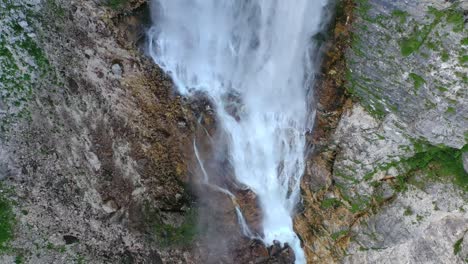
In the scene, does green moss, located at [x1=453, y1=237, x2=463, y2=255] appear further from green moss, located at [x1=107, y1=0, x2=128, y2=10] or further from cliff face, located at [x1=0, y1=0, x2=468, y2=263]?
green moss, located at [x1=107, y1=0, x2=128, y2=10]

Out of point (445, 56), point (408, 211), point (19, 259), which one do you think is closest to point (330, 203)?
point (408, 211)

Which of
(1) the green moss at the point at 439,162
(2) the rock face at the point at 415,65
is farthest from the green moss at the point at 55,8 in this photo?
(1) the green moss at the point at 439,162

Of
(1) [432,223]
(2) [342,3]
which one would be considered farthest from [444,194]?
(2) [342,3]

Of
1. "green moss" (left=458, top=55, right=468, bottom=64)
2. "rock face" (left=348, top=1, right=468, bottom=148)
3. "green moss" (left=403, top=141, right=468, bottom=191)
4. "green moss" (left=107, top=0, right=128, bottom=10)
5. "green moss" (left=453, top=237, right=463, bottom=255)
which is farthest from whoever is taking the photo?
"green moss" (left=107, top=0, right=128, bottom=10)

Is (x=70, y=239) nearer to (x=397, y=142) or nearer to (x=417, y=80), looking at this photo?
(x=397, y=142)

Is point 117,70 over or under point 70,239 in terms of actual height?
over

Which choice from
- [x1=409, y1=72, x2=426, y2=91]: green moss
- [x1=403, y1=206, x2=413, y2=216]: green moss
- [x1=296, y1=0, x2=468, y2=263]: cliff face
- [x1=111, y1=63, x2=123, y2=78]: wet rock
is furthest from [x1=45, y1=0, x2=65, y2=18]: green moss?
[x1=403, y1=206, x2=413, y2=216]: green moss

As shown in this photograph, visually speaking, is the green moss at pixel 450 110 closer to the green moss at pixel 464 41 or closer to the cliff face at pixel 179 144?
the cliff face at pixel 179 144
